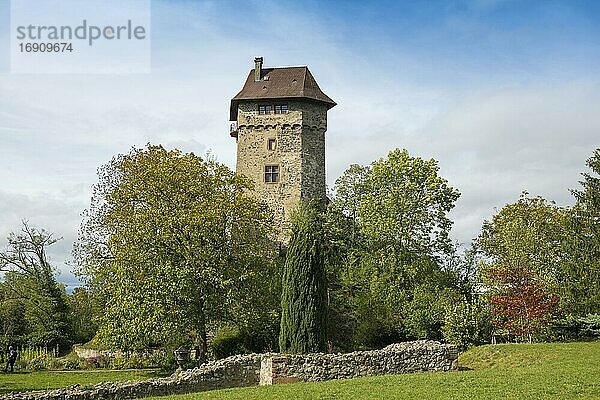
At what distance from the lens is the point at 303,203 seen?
42125 mm

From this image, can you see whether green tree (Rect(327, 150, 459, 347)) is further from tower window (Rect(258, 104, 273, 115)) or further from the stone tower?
tower window (Rect(258, 104, 273, 115))

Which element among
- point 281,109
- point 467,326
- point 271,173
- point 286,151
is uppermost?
point 281,109

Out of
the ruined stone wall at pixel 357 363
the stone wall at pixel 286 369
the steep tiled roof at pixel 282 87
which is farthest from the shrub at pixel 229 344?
the steep tiled roof at pixel 282 87

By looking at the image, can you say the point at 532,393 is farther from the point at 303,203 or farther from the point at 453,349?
the point at 303,203

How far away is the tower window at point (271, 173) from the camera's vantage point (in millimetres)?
43656

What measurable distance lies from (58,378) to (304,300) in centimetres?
1026

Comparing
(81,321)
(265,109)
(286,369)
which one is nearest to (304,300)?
(286,369)

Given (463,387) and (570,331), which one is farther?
(570,331)

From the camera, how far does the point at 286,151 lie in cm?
4362

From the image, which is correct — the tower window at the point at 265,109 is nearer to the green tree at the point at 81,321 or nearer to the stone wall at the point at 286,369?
the green tree at the point at 81,321

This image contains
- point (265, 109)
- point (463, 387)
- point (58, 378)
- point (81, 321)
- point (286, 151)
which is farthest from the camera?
point (81, 321)

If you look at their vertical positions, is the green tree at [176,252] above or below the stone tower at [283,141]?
below

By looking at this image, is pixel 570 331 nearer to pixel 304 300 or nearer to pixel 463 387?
pixel 304 300

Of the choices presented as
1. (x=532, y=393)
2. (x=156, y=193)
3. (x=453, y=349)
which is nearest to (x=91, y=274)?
(x=156, y=193)
